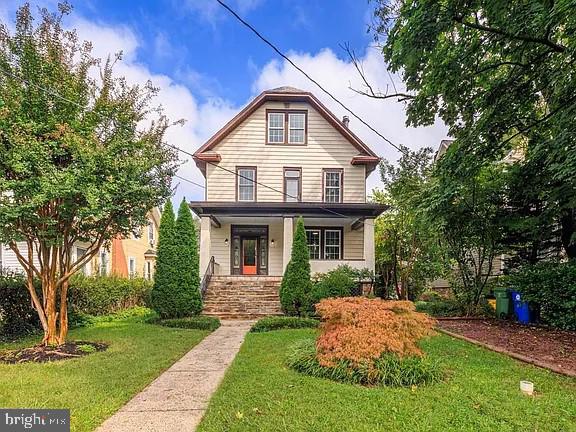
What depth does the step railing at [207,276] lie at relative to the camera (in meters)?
15.0

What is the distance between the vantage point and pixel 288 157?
18.2m

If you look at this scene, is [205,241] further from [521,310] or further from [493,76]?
Answer: [493,76]

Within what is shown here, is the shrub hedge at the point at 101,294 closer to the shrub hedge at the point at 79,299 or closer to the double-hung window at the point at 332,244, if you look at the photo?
the shrub hedge at the point at 79,299

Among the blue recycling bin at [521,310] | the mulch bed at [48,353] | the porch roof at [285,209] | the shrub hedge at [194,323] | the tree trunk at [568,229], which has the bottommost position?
the shrub hedge at [194,323]

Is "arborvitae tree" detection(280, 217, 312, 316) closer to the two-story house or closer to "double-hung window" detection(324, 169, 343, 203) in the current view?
the two-story house

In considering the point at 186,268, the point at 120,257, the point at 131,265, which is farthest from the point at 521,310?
the point at 131,265

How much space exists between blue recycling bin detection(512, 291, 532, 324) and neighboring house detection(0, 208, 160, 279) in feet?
40.4

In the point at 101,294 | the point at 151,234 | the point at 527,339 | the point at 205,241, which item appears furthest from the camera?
the point at 151,234

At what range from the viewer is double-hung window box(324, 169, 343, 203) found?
59.4 feet

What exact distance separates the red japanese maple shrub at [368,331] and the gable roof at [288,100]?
12.7 meters

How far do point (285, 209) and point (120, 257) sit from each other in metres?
11.8

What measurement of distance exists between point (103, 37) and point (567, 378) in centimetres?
1007

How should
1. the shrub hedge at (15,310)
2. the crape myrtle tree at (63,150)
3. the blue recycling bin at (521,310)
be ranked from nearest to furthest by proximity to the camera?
the crape myrtle tree at (63,150)
the shrub hedge at (15,310)
the blue recycling bin at (521,310)

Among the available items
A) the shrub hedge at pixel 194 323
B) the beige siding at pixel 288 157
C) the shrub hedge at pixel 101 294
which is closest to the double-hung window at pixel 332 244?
the beige siding at pixel 288 157
